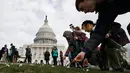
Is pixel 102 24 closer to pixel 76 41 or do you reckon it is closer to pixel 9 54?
pixel 76 41

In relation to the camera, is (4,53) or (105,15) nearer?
(105,15)

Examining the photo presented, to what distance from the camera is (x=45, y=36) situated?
156 meters

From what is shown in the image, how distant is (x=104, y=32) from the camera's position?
476 centimetres

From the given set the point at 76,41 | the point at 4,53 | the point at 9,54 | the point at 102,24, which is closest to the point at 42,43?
the point at 4,53

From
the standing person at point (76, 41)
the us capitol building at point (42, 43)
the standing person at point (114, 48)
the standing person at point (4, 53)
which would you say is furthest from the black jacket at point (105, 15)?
the us capitol building at point (42, 43)

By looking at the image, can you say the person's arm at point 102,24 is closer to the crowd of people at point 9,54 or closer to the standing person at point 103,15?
the standing person at point 103,15

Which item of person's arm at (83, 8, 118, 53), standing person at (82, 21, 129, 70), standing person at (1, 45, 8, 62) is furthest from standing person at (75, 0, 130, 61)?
standing person at (1, 45, 8, 62)

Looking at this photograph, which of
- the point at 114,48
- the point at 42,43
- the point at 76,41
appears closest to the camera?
the point at 114,48

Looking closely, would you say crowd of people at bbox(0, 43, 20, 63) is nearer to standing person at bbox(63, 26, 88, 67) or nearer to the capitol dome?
standing person at bbox(63, 26, 88, 67)

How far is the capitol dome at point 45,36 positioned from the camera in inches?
6152

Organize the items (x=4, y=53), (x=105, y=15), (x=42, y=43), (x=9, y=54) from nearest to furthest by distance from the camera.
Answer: (x=105, y=15) < (x=9, y=54) < (x=4, y=53) < (x=42, y=43)

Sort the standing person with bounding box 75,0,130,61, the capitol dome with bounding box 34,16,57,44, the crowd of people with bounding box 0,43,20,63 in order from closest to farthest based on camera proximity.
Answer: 1. the standing person with bounding box 75,0,130,61
2. the crowd of people with bounding box 0,43,20,63
3. the capitol dome with bounding box 34,16,57,44

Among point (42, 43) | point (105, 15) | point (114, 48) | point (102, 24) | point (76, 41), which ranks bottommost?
point (102, 24)

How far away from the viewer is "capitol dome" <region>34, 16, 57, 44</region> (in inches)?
6152
